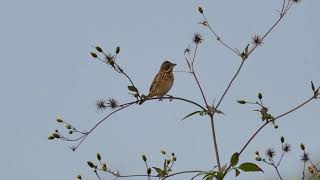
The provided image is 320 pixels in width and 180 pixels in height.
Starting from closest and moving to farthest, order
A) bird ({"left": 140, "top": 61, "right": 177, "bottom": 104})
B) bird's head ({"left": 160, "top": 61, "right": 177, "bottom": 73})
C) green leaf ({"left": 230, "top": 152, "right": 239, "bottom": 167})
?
1. green leaf ({"left": 230, "top": 152, "right": 239, "bottom": 167})
2. bird ({"left": 140, "top": 61, "right": 177, "bottom": 104})
3. bird's head ({"left": 160, "top": 61, "right": 177, "bottom": 73})

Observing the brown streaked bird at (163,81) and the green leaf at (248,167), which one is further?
the brown streaked bird at (163,81)

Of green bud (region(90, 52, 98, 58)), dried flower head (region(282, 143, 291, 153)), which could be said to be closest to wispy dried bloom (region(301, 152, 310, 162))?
dried flower head (region(282, 143, 291, 153))

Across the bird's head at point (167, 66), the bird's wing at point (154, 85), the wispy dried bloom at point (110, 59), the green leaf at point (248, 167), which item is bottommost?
the green leaf at point (248, 167)

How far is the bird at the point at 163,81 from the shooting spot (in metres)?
9.44

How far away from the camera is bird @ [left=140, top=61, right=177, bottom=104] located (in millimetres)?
9438

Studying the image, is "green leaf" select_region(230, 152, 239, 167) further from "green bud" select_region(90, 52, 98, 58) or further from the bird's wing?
the bird's wing

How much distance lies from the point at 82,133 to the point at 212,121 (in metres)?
1.73

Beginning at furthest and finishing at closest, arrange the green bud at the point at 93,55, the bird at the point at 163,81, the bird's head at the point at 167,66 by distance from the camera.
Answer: the bird's head at the point at 167,66 < the bird at the point at 163,81 < the green bud at the point at 93,55

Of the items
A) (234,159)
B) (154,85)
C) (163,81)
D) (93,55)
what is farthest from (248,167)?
(163,81)

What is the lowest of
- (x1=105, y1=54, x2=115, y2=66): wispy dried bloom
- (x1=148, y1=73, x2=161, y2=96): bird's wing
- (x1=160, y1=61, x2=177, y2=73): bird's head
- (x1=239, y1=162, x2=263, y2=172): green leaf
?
(x1=239, y1=162, x2=263, y2=172): green leaf

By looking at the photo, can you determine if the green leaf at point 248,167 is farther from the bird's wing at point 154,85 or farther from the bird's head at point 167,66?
the bird's head at point 167,66

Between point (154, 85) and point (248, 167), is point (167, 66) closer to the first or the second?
point (154, 85)

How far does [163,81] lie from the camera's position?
32.0 ft

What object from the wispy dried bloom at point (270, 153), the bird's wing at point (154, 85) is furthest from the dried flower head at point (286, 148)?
the bird's wing at point (154, 85)
